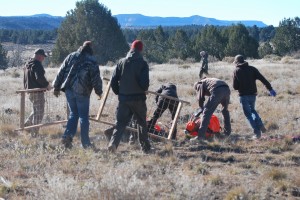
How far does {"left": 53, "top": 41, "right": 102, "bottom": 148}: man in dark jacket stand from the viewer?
7.83 meters

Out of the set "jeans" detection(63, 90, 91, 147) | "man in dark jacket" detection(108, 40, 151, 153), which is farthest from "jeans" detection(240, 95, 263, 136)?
"jeans" detection(63, 90, 91, 147)

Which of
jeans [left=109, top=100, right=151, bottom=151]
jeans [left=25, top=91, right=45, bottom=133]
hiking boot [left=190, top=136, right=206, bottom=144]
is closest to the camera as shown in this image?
jeans [left=109, top=100, right=151, bottom=151]

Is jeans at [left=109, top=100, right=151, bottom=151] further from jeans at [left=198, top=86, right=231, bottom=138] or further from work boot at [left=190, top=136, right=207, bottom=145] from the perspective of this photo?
jeans at [left=198, top=86, right=231, bottom=138]

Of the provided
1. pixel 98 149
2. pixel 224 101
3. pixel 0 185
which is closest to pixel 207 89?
pixel 224 101

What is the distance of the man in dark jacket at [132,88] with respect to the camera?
756 centimetres

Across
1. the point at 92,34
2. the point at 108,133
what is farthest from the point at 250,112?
the point at 92,34

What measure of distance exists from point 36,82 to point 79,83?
6.37ft

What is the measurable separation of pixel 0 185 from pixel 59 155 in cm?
171

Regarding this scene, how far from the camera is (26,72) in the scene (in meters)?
9.56

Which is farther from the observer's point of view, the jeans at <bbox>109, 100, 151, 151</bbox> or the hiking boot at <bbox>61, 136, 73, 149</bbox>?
the hiking boot at <bbox>61, 136, 73, 149</bbox>

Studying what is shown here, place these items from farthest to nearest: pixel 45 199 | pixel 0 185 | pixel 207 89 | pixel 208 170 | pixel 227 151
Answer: pixel 207 89 < pixel 227 151 < pixel 208 170 < pixel 0 185 < pixel 45 199

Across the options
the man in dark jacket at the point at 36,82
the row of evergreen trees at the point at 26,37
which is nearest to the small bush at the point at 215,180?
the man in dark jacket at the point at 36,82

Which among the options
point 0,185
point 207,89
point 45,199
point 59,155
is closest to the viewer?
point 45,199

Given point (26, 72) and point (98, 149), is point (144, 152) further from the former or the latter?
point (26, 72)
